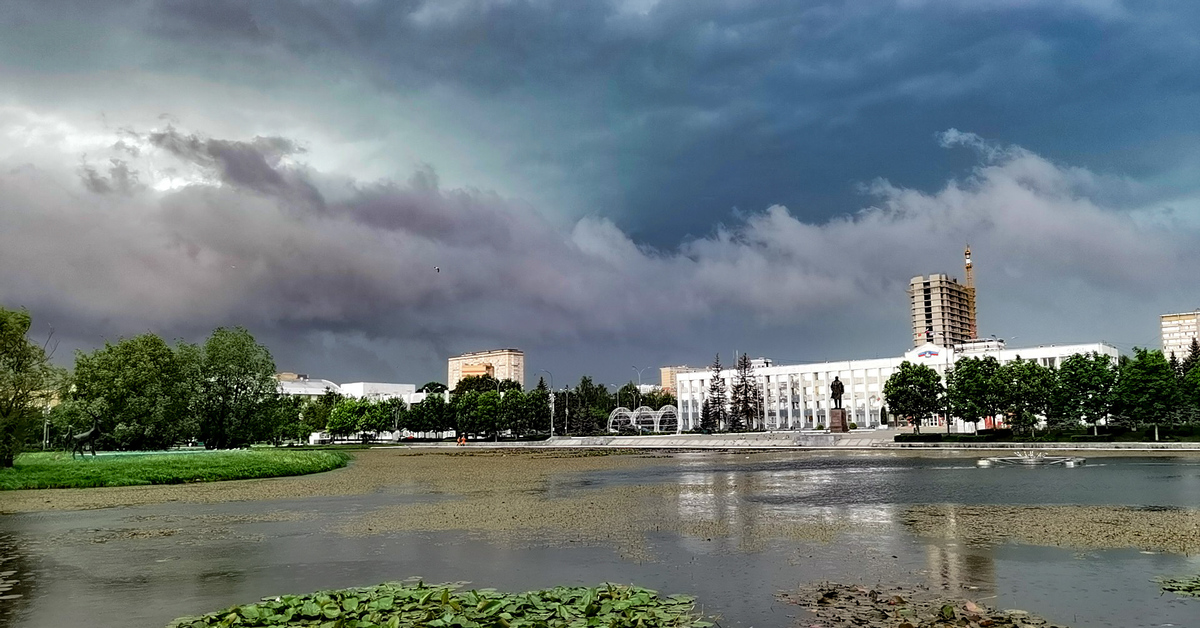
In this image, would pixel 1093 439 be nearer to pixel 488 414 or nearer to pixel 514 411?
pixel 514 411

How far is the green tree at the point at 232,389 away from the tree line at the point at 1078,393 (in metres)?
68.5

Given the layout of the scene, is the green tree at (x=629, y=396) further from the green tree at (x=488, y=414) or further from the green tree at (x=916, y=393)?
the green tree at (x=916, y=393)

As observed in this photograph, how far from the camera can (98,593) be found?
533 inches

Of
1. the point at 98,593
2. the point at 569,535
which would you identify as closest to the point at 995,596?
the point at 569,535

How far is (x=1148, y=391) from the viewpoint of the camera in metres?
66.1

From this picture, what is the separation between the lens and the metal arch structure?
13112cm

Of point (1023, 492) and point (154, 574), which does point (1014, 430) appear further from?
point (154, 574)

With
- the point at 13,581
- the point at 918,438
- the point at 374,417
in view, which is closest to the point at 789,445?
the point at 918,438

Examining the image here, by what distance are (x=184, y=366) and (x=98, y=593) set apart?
6445 centimetres

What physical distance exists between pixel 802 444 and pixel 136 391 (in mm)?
61145

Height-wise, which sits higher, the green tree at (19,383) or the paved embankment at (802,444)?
the green tree at (19,383)

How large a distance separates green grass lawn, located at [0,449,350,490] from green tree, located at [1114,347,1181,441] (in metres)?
66.6

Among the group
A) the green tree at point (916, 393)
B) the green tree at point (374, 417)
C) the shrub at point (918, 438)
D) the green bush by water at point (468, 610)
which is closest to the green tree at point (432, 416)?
the green tree at point (374, 417)

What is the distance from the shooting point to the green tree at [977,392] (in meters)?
76.1
